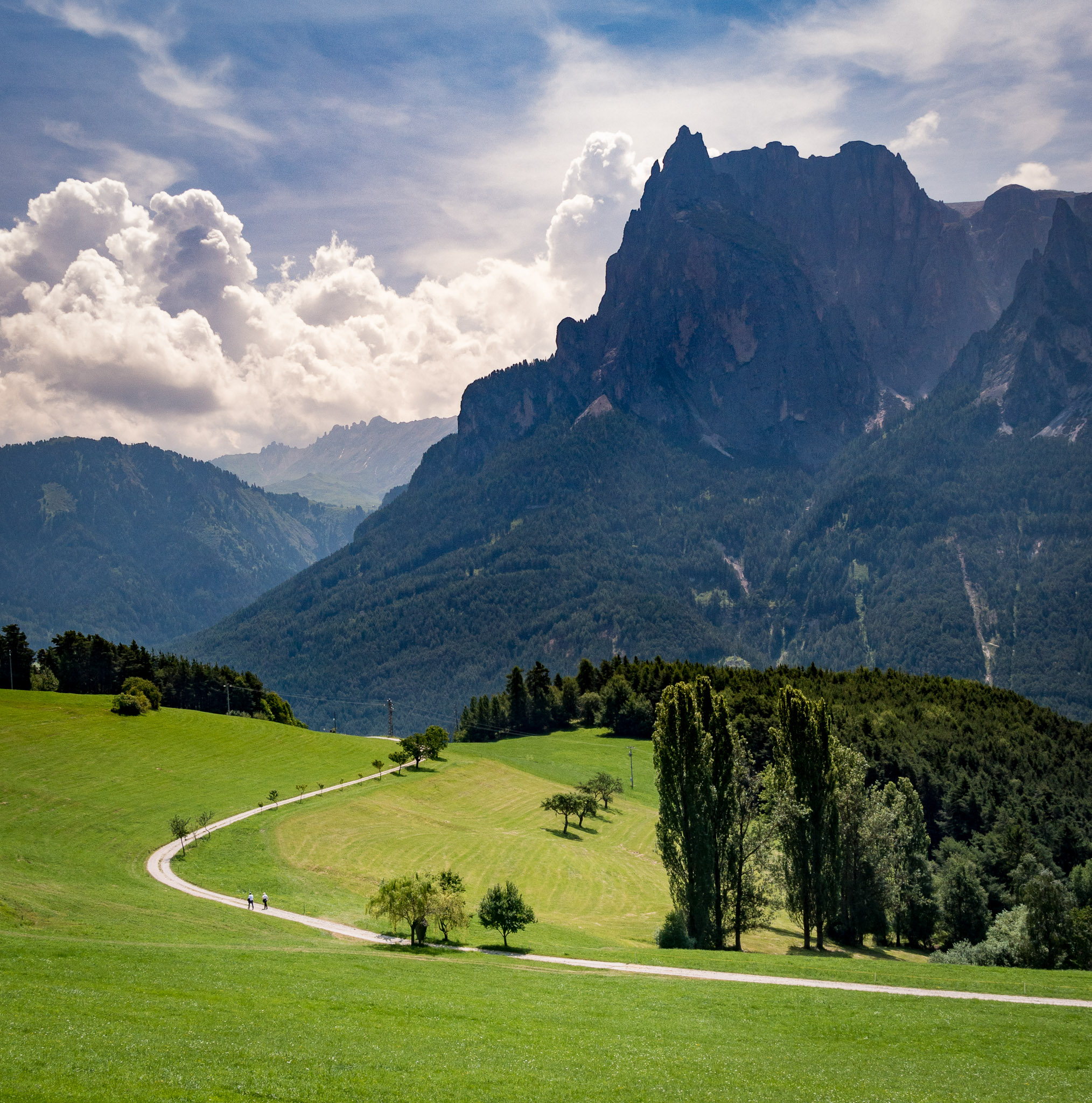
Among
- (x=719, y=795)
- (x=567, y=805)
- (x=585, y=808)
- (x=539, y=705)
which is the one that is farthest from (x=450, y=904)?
(x=539, y=705)

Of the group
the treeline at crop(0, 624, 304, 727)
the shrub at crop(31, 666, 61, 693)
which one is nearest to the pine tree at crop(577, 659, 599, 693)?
the treeline at crop(0, 624, 304, 727)

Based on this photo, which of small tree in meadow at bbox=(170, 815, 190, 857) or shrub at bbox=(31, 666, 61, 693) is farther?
shrub at bbox=(31, 666, 61, 693)

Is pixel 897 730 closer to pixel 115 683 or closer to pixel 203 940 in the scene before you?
pixel 203 940

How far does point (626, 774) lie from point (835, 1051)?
102939 mm

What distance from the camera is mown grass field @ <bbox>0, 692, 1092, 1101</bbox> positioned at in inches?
826

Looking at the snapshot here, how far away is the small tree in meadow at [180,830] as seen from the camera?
72125mm

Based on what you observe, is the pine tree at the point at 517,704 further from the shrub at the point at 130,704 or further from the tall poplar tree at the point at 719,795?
the tall poplar tree at the point at 719,795

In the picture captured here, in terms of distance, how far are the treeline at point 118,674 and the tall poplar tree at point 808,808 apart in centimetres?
10487

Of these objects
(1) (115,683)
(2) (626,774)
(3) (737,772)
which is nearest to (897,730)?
(2) (626,774)

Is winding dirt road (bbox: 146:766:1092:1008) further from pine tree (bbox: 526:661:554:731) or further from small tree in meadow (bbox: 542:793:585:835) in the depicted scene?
pine tree (bbox: 526:661:554:731)

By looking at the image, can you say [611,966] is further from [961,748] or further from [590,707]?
[590,707]

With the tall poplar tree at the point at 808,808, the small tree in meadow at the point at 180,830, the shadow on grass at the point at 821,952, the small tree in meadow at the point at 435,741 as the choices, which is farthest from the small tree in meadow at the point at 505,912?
the small tree in meadow at the point at 435,741

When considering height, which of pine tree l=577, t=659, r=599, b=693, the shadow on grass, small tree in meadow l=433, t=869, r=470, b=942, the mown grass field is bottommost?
the shadow on grass

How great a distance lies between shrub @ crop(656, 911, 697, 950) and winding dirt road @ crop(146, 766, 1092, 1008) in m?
9.33
